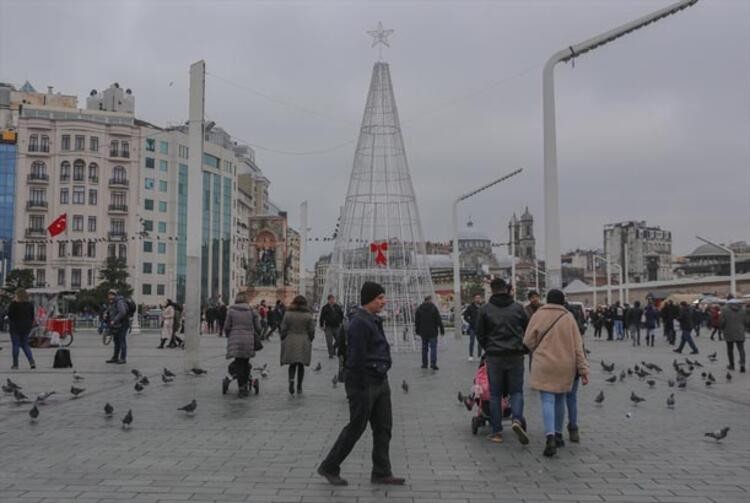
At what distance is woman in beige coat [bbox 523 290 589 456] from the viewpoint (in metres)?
7.83

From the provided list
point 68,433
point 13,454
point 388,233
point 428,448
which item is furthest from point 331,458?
point 388,233

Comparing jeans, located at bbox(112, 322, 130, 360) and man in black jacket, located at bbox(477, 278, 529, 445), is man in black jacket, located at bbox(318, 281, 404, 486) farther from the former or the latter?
jeans, located at bbox(112, 322, 130, 360)

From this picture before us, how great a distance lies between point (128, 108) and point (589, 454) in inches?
3426

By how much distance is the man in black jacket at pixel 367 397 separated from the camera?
6348mm

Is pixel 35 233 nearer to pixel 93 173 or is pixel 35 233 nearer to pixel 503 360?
pixel 93 173

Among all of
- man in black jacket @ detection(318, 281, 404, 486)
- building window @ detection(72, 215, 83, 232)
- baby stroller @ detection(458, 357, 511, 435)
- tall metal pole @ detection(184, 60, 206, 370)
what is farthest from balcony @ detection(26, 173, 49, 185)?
man in black jacket @ detection(318, 281, 404, 486)

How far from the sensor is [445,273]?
96.9 metres

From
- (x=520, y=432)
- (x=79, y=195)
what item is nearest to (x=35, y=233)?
(x=79, y=195)

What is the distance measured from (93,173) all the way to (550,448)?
2999 inches

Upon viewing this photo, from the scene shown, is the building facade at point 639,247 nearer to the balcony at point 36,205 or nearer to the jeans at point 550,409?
the balcony at point 36,205

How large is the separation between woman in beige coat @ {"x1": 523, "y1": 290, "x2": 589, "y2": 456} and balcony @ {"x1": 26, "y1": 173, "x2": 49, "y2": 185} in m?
75.2

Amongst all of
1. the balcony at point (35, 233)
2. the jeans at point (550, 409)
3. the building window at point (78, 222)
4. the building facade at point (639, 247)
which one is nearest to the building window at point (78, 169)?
the building window at point (78, 222)

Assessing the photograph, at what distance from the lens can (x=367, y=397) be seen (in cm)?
637

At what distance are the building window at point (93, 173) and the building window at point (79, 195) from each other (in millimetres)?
1394
